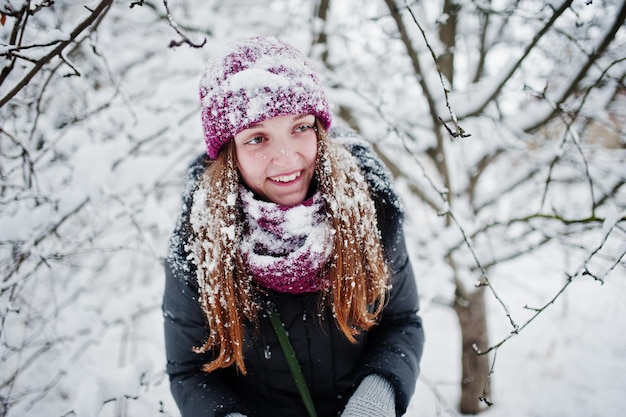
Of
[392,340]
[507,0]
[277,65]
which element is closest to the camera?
[277,65]

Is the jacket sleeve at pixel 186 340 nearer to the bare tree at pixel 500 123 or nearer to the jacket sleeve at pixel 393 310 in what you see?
the jacket sleeve at pixel 393 310

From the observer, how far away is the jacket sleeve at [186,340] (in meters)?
1.39

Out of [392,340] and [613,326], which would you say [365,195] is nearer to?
[392,340]

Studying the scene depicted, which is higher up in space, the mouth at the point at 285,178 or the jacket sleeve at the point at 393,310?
the mouth at the point at 285,178

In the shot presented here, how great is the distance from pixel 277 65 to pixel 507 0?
2.07m

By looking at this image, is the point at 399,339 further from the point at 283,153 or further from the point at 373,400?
the point at 283,153

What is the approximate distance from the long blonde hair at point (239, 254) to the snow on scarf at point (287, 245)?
41 mm

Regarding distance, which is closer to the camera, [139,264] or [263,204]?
[263,204]

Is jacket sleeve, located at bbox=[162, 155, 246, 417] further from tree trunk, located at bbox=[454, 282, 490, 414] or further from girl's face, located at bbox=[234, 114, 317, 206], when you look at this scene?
tree trunk, located at bbox=[454, 282, 490, 414]

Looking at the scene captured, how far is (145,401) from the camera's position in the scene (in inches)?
82.2

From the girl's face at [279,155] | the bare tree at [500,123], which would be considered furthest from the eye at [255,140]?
the bare tree at [500,123]

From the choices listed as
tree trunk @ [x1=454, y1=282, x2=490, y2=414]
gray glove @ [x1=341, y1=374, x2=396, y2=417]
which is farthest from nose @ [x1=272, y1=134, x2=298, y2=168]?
tree trunk @ [x1=454, y1=282, x2=490, y2=414]

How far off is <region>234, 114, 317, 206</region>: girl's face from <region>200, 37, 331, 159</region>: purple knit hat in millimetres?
47

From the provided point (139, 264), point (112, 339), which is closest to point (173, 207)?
point (139, 264)
